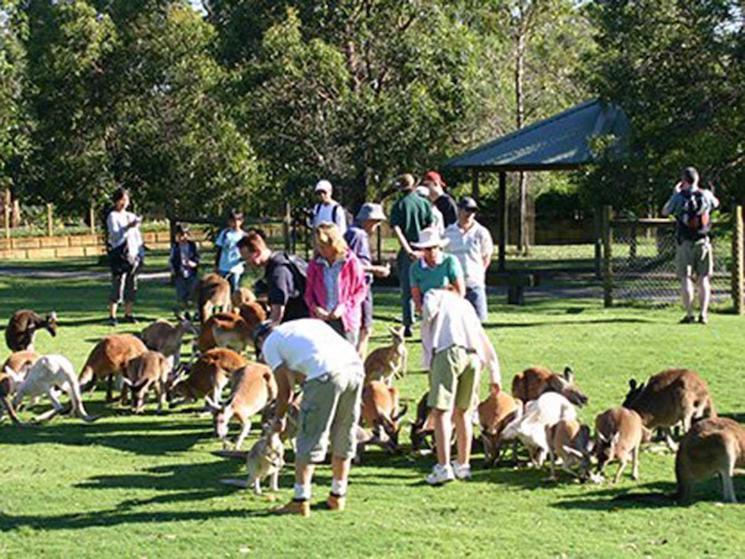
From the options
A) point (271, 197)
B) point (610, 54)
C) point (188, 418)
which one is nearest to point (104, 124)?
point (271, 197)

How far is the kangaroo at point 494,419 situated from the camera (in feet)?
31.3

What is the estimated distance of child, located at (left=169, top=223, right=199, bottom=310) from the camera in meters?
20.0

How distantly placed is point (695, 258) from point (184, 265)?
7.46 metres

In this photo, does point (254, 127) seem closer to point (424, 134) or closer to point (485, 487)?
point (424, 134)

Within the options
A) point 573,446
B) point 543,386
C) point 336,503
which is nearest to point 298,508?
point 336,503

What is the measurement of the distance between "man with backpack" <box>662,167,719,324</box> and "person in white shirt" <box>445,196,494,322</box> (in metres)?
4.95

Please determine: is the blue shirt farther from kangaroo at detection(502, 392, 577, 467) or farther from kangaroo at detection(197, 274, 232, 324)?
kangaroo at detection(502, 392, 577, 467)

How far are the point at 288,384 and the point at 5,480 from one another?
236 cm

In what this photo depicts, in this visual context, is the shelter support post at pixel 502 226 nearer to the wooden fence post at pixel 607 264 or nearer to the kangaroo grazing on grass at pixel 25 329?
the wooden fence post at pixel 607 264

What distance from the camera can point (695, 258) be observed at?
58.7ft

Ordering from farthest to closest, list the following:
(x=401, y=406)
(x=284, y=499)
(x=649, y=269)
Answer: (x=649, y=269) < (x=401, y=406) < (x=284, y=499)

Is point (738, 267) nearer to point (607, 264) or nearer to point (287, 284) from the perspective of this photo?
point (607, 264)

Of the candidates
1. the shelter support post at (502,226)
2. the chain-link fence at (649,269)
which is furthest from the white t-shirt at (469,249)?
the shelter support post at (502,226)

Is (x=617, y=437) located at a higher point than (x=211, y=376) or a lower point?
lower
